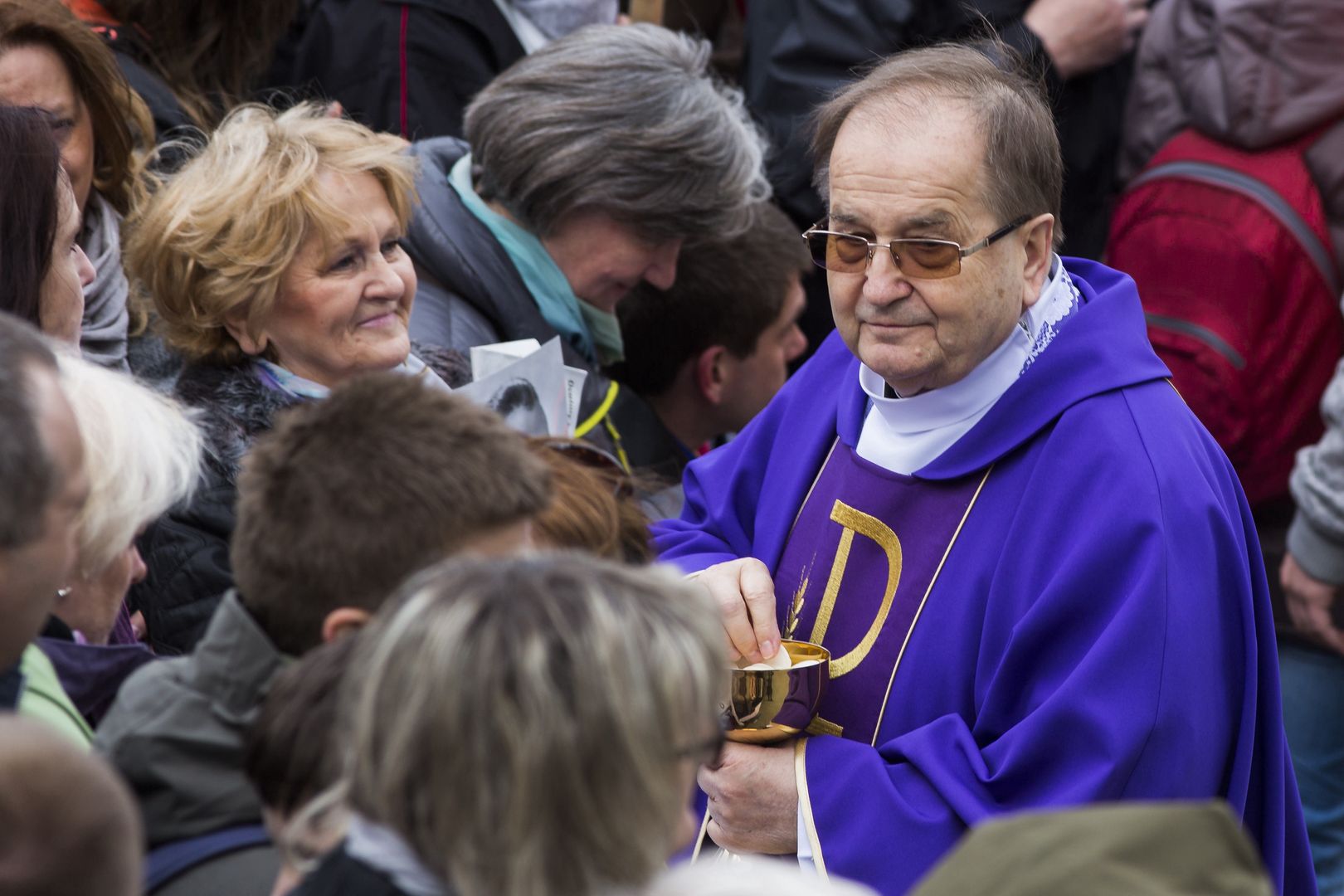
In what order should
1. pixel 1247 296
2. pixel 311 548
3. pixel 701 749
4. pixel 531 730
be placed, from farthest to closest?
pixel 1247 296 < pixel 311 548 < pixel 701 749 < pixel 531 730

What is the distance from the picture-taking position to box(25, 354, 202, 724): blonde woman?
6.69 ft

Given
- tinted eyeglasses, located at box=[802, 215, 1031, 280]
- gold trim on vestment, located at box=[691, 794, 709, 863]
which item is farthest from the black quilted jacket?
tinted eyeglasses, located at box=[802, 215, 1031, 280]

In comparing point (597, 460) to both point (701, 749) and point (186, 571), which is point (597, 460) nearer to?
point (186, 571)

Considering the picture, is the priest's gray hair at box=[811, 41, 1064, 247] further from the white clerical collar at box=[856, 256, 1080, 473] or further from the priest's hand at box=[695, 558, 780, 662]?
the priest's hand at box=[695, 558, 780, 662]

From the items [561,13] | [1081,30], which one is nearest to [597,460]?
[561,13]

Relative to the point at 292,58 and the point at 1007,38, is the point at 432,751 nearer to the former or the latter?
the point at 1007,38

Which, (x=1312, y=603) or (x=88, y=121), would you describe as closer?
(x=88, y=121)

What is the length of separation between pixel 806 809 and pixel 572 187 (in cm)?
182

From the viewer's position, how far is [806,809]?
262 cm

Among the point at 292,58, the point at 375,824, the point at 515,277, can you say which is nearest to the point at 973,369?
the point at 515,277

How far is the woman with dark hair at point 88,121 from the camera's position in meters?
3.38

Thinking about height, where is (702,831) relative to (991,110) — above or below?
below

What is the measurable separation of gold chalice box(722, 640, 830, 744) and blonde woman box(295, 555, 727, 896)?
1.18 metres

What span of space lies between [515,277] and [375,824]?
255 centimetres
